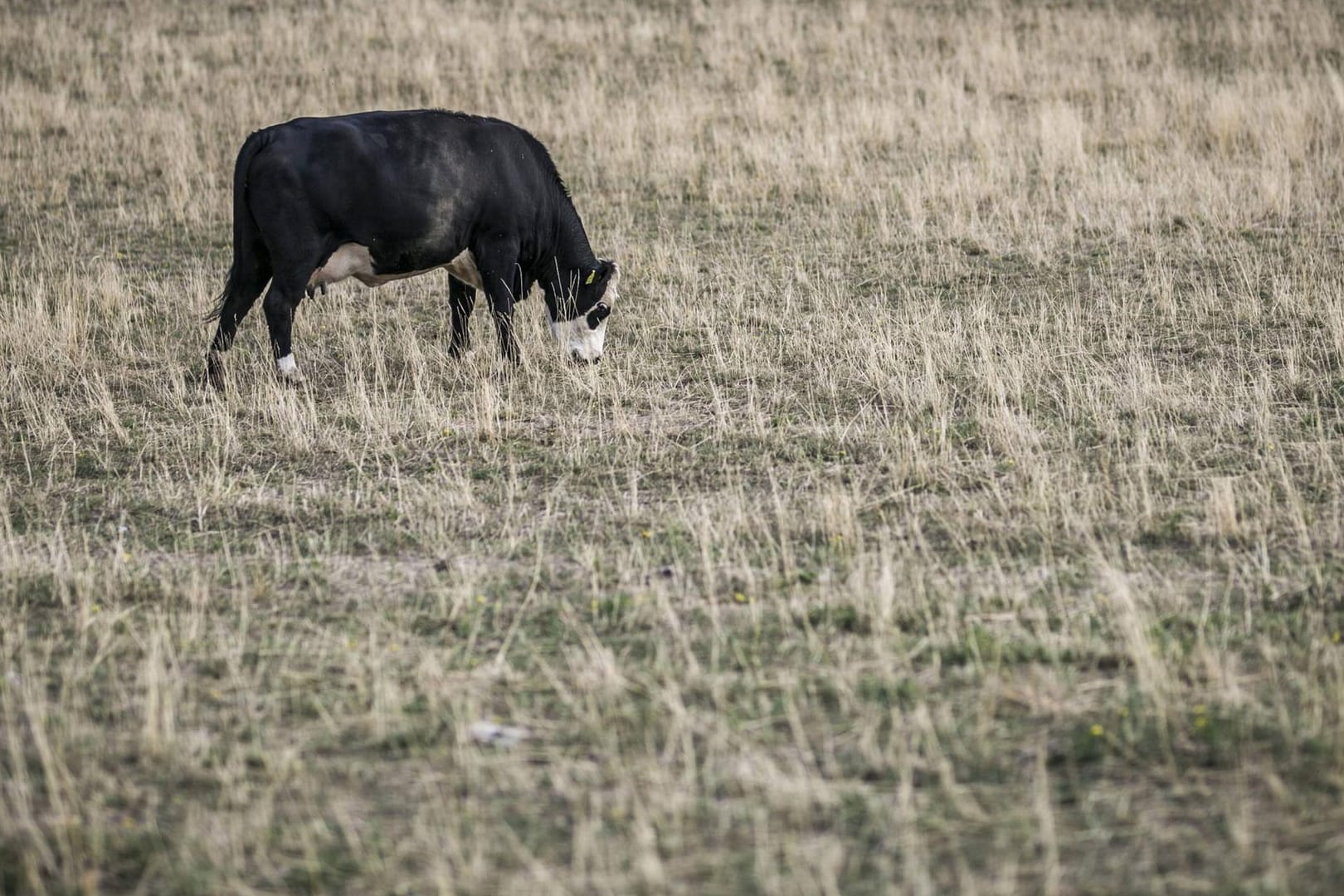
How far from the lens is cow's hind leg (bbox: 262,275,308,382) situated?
29.6 feet

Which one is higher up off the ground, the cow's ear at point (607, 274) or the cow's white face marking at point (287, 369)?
the cow's ear at point (607, 274)

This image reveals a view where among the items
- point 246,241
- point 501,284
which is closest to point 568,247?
point 501,284

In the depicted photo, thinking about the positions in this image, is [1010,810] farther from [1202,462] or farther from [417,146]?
[417,146]

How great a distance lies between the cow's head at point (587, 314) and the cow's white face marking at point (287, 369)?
175 centimetres

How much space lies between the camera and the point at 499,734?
15.2ft

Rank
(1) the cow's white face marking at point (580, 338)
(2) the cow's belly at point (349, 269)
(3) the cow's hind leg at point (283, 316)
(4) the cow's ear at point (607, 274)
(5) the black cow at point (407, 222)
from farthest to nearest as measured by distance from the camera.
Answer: (4) the cow's ear at point (607, 274), (1) the cow's white face marking at point (580, 338), (2) the cow's belly at point (349, 269), (3) the cow's hind leg at point (283, 316), (5) the black cow at point (407, 222)

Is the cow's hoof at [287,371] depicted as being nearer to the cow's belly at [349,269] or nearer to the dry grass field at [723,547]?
the dry grass field at [723,547]

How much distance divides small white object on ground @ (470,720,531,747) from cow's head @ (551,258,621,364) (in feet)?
16.9

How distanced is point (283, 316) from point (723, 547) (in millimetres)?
4170

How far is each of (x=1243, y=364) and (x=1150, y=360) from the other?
57 centimetres

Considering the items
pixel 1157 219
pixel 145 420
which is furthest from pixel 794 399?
pixel 1157 219

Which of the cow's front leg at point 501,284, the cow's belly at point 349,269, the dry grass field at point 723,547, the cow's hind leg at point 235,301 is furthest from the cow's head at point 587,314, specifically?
the cow's hind leg at point 235,301

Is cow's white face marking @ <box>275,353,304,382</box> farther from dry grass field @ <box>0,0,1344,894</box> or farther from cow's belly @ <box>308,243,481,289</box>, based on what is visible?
cow's belly @ <box>308,243,481,289</box>

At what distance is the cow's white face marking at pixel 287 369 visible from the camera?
929 cm
